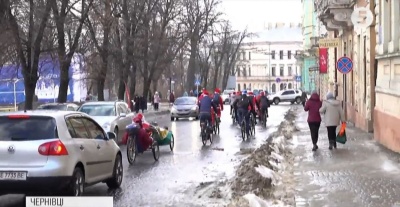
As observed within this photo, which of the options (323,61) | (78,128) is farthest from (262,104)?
(78,128)

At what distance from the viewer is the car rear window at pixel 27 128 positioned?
33.2 feet

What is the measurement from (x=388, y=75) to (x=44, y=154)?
1153cm

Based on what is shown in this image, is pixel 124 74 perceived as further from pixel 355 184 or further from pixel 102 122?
pixel 355 184

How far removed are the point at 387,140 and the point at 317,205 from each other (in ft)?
29.9

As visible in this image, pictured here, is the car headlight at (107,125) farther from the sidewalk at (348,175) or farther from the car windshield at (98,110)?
the sidewalk at (348,175)

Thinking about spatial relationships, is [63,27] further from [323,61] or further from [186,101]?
[323,61]

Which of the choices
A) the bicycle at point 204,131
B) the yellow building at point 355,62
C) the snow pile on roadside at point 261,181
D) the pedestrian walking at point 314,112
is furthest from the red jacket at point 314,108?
the yellow building at point 355,62

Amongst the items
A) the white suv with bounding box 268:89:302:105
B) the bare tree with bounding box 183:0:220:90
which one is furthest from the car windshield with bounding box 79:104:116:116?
the white suv with bounding box 268:89:302:105

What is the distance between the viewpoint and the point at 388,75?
61.4 ft

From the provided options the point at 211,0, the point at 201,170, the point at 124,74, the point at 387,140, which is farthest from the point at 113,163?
the point at 211,0

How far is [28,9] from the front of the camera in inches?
1176

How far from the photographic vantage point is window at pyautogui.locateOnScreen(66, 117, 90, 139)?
10802 mm

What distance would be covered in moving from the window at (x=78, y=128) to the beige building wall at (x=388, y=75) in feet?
28.0

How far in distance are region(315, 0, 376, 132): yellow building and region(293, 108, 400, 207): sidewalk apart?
158 inches
